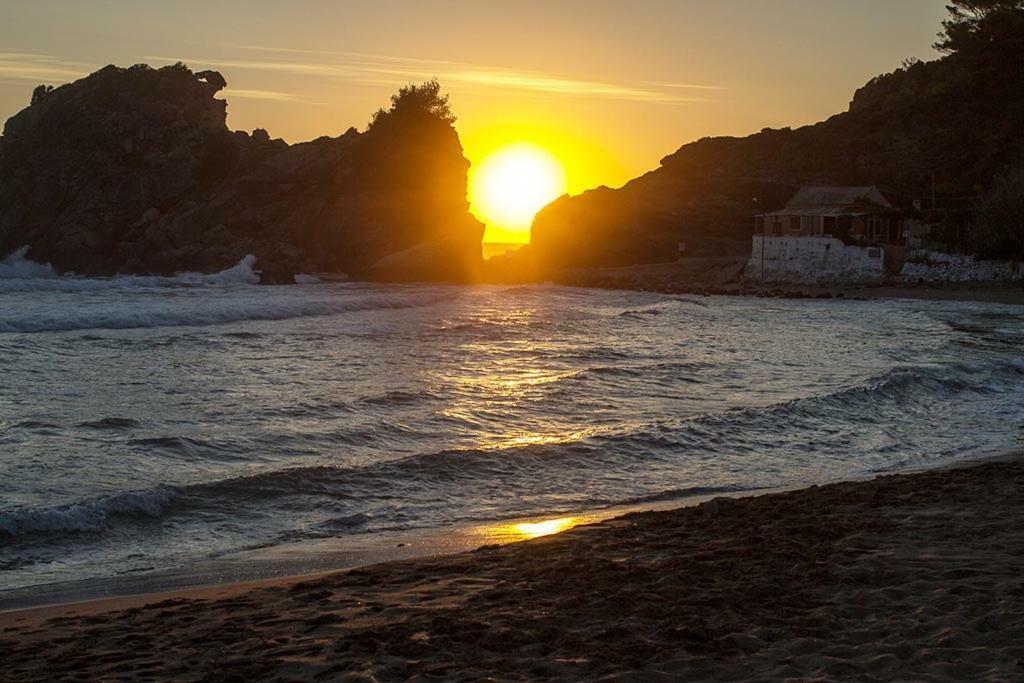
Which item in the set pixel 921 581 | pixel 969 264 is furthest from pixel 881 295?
pixel 921 581

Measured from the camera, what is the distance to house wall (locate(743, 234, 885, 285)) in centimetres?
6266

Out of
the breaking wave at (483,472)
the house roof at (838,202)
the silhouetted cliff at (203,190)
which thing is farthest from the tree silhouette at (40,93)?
the breaking wave at (483,472)

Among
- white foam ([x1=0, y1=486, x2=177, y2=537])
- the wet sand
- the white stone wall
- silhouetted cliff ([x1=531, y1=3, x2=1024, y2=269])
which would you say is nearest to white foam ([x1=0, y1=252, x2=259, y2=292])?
silhouetted cliff ([x1=531, y1=3, x2=1024, y2=269])

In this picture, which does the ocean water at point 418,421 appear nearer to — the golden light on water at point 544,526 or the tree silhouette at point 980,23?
the golden light on water at point 544,526

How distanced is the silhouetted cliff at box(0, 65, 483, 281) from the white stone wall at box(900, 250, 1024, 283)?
96.4 ft

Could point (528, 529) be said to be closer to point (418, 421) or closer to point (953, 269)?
point (418, 421)

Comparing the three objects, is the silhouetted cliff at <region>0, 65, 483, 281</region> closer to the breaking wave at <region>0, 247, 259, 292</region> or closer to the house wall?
the breaking wave at <region>0, 247, 259, 292</region>

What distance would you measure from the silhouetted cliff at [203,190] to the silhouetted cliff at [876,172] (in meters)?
8.68

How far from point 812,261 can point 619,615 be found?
5963 centimetres

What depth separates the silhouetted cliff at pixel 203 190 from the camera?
7506 cm

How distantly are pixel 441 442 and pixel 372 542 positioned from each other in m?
5.44

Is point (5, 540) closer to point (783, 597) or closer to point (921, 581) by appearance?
point (783, 597)

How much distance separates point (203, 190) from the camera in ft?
263

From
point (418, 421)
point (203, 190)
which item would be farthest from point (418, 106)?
point (418, 421)
